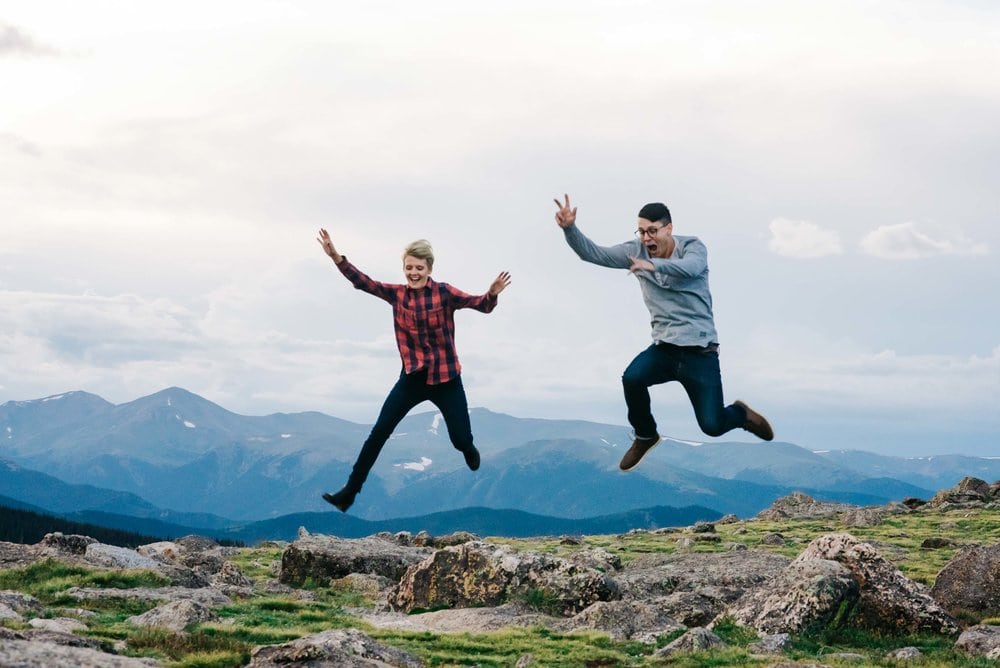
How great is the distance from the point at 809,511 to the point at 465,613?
69.5 m

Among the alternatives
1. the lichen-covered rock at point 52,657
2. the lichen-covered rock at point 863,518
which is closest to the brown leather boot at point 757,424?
the lichen-covered rock at point 52,657

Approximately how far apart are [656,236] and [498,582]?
1432 cm

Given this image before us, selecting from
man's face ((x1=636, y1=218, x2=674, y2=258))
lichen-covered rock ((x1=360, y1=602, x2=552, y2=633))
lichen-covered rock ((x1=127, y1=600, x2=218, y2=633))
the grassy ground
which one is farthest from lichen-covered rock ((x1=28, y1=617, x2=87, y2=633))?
man's face ((x1=636, y1=218, x2=674, y2=258))

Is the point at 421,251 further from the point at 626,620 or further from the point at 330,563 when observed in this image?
the point at 330,563

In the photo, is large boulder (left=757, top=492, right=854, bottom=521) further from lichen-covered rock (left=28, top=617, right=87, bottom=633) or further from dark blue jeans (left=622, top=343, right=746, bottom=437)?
lichen-covered rock (left=28, top=617, right=87, bottom=633)

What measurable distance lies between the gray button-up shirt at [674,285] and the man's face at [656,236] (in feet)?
0.38

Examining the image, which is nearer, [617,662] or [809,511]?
[617,662]

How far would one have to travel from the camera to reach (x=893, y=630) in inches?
949

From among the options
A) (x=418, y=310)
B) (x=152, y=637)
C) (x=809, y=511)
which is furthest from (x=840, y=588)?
(x=809, y=511)

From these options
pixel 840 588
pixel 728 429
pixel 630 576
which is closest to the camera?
pixel 728 429

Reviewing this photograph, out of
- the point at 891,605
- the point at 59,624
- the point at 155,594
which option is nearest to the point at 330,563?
the point at 155,594

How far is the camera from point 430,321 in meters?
17.4

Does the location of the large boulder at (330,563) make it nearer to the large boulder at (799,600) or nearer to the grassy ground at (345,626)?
the grassy ground at (345,626)

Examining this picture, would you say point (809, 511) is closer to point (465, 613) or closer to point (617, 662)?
point (465, 613)
